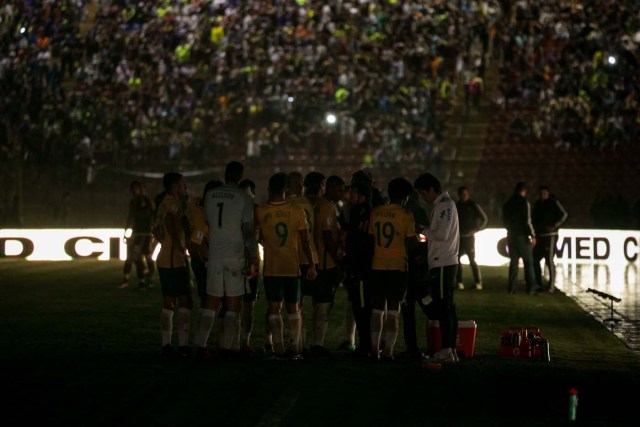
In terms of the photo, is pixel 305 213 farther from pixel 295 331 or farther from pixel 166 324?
pixel 166 324

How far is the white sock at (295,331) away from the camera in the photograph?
44.5ft

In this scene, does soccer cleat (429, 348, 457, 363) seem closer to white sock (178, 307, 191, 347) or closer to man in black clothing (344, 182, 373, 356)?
man in black clothing (344, 182, 373, 356)

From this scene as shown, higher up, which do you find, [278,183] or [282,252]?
[278,183]

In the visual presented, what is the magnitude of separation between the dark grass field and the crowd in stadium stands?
87.3ft

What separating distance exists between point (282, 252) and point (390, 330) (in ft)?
4.58

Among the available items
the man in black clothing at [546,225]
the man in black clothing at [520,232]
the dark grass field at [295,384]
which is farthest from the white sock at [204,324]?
the man in black clothing at [546,225]

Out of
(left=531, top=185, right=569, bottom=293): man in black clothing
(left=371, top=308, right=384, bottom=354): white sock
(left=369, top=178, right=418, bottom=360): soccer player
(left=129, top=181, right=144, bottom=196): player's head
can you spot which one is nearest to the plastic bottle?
(left=369, top=178, right=418, bottom=360): soccer player

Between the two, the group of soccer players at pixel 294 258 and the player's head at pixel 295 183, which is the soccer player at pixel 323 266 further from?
the player's head at pixel 295 183

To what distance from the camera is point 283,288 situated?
13.6 meters

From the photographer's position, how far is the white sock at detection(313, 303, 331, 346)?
1414 centimetres

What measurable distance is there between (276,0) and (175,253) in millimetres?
31765

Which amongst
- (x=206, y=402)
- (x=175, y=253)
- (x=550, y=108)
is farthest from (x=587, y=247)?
(x=206, y=402)

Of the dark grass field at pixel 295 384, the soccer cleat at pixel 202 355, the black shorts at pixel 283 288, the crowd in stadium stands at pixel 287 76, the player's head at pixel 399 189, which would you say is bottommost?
the dark grass field at pixel 295 384

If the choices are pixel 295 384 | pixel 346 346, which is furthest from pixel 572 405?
pixel 346 346
